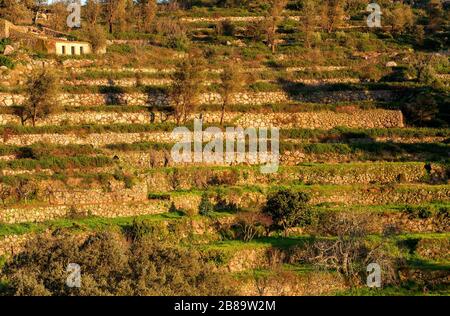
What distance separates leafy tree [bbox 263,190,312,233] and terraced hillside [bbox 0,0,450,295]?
12 centimetres

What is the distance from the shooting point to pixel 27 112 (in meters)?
57.1

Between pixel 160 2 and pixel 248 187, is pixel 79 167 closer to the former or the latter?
pixel 248 187

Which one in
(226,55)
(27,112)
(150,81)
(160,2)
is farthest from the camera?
(160,2)

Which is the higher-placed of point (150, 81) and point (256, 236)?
point (150, 81)

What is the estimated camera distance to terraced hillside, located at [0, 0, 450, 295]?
4003 cm

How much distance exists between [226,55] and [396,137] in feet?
70.7

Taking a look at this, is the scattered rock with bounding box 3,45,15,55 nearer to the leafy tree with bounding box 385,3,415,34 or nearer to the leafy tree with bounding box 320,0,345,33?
the leafy tree with bounding box 320,0,345,33

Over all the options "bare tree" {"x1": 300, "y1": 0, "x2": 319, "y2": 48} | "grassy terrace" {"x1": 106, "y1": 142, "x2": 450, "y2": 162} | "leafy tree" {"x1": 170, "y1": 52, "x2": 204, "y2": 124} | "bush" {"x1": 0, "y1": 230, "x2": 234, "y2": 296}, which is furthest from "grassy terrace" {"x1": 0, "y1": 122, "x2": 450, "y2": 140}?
"bare tree" {"x1": 300, "y1": 0, "x2": 319, "y2": 48}

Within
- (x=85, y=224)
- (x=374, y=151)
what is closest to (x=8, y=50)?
(x=85, y=224)

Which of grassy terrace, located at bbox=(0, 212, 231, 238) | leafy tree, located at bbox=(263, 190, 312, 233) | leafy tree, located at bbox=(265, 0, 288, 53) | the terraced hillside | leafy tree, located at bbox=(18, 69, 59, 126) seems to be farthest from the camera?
leafy tree, located at bbox=(265, 0, 288, 53)

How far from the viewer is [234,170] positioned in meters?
52.6

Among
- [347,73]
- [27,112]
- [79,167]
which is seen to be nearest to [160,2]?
[347,73]

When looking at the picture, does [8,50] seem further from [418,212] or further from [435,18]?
[435,18]

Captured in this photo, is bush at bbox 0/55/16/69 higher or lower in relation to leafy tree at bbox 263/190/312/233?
higher
